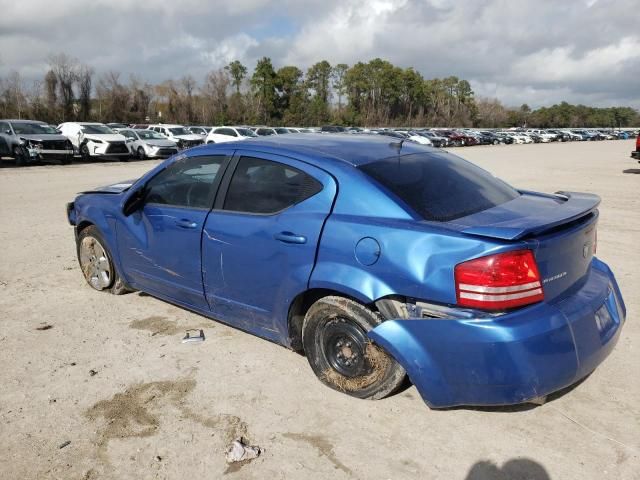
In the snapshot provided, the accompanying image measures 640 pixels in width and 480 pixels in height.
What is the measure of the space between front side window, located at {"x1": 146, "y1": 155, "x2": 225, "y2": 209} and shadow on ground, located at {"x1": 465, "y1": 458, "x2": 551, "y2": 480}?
8.07ft

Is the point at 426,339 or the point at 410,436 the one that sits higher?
the point at 426,339

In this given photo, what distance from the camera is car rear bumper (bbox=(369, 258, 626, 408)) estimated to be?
2.67 meters

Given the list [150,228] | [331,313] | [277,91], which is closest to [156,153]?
[150,228]

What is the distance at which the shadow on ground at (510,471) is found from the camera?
8.67ft

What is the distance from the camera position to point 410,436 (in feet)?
9.77

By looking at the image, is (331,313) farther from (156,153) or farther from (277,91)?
(277,91)

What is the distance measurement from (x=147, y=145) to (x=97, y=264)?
72.7 feet

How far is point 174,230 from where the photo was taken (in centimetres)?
416

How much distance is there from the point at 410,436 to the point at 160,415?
57.6 inches

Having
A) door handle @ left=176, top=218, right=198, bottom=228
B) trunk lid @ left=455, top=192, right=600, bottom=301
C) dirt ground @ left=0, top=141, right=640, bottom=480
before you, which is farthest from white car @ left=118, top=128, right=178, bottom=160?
trunk lid @ left=455, top=192, right=600, bottom=301

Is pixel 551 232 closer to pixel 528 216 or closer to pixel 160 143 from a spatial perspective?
pixel 528 216

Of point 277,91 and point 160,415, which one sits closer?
point 160,415

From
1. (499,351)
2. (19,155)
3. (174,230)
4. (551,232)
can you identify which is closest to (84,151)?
(19,155)

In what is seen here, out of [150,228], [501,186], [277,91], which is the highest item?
[277,91]
